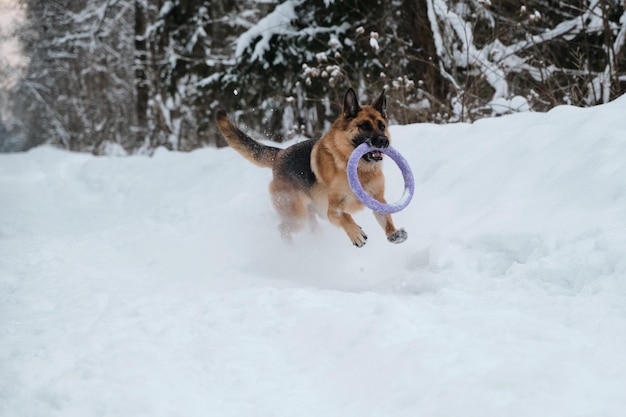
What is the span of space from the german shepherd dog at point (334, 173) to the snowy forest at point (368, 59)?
2391 millimetres

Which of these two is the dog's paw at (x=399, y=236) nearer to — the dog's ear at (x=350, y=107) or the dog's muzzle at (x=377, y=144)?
the dog's muzzle at (x=377, y=144)

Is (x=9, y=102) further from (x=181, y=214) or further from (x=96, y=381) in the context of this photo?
(x=96, y=381)

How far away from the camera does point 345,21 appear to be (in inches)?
435

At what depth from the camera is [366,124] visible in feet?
17.5

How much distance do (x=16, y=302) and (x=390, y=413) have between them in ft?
10.1

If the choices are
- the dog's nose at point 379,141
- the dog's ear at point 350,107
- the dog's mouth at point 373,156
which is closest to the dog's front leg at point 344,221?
the dog's mouth at point 373,156

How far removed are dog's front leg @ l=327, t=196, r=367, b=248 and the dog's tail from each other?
4.91 ft

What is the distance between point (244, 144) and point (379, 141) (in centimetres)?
209

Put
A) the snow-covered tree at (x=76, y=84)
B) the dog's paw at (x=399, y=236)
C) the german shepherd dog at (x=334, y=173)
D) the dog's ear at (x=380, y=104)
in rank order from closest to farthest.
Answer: the dog's paw at (x=399, y=236), the german shepherd dog at (x=334, y=173), the dog's ear at (x=380, y=104), the snow-covered tree at (x=76, y=84)

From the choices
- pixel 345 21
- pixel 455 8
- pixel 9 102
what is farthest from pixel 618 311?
pixel 9 102

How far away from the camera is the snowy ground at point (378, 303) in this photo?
97.9 inches

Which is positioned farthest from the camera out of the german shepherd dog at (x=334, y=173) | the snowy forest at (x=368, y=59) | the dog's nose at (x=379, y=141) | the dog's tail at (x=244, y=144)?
the snowy forest at (x=368, y=59)

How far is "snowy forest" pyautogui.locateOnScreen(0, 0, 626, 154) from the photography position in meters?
8.28

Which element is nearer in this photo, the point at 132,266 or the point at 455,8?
the point at 132,266
